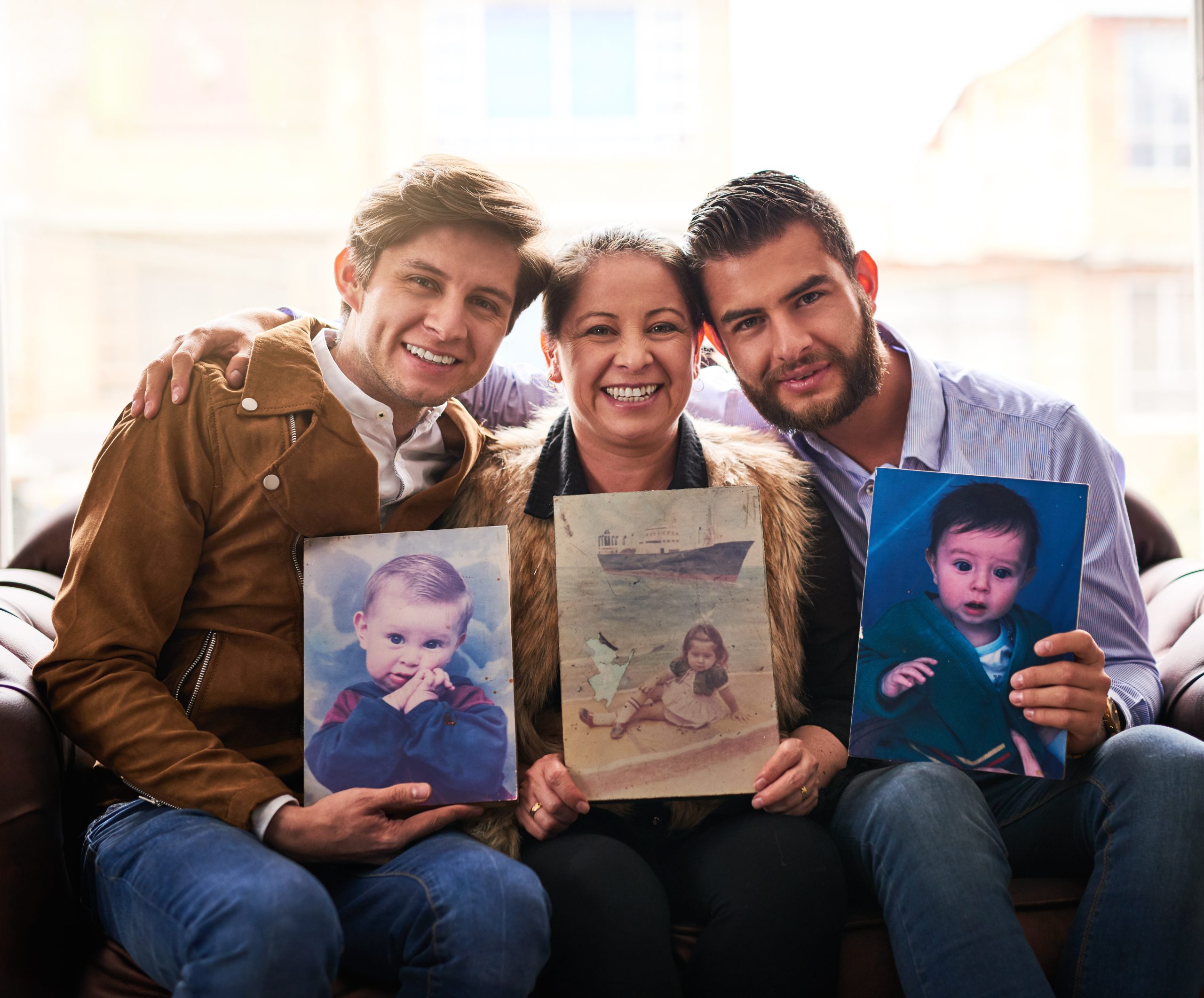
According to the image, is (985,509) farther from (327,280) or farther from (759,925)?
(327,280)

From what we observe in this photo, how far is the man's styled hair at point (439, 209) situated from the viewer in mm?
1394

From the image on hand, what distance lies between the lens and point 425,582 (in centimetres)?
133

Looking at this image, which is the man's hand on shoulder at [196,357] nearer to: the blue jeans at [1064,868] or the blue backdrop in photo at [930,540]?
the blue backdrop in photo at [930,540]

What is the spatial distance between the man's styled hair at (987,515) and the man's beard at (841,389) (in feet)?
1.01

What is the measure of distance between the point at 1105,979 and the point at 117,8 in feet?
13.0

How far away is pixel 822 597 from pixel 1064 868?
20.4 inches

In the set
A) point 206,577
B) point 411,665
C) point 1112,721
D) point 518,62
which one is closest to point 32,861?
point 206,577

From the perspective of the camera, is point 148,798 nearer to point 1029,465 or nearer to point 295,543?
point 295,543

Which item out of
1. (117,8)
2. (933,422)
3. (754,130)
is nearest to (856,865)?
(933,422)

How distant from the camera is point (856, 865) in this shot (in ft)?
4.28

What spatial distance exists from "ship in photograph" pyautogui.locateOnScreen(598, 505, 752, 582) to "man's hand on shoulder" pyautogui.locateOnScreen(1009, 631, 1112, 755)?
43 centimetres

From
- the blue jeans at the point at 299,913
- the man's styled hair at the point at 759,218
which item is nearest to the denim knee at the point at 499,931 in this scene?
the blue jeans at the point at 299,913

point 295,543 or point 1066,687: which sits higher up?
point 295,543

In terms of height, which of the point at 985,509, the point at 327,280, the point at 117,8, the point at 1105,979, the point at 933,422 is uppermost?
the point at 117,8
